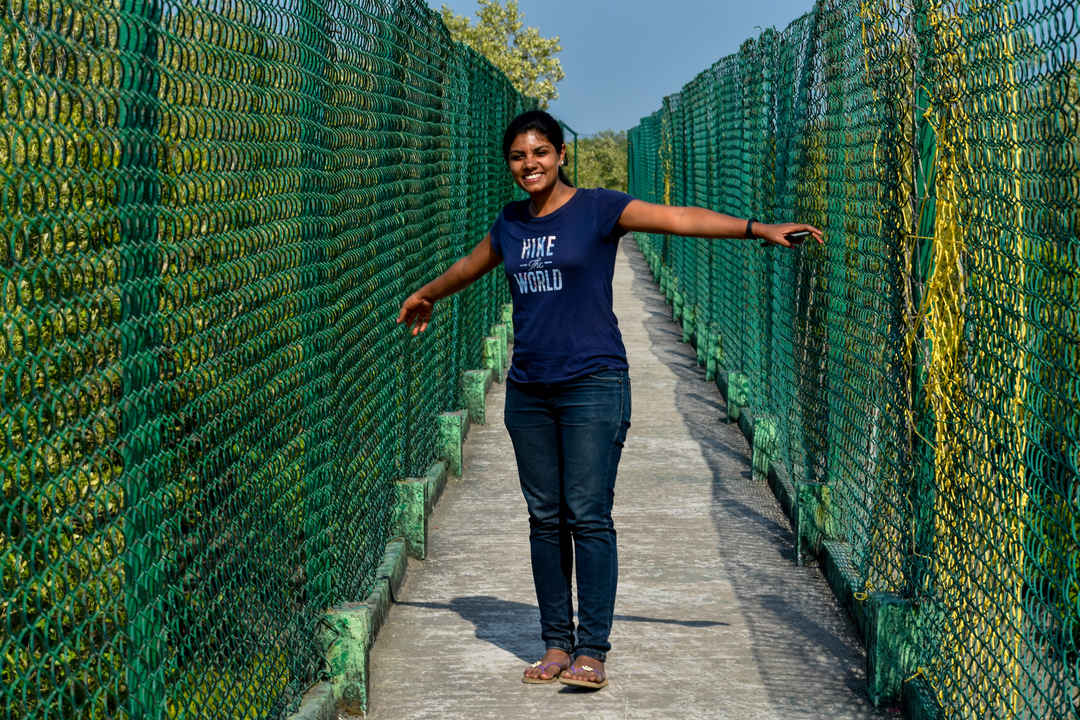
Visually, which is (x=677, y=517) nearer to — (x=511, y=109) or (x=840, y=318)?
(x=840, y=318)

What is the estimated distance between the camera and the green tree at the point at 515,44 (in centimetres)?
6331

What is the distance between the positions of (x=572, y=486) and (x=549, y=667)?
0.71 meters

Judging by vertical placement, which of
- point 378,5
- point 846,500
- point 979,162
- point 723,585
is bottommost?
point 723,585

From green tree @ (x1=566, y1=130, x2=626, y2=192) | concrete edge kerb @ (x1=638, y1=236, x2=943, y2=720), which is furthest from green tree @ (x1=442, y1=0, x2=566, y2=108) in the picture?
concrete edge kerb @ (x1=638, y1=236, x2=943, y2=720)

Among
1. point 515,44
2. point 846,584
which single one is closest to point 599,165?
point 515,44

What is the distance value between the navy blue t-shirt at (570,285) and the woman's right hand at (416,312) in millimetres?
792

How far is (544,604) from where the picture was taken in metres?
5.22

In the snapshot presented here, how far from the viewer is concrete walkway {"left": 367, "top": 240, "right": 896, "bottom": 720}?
5020mm

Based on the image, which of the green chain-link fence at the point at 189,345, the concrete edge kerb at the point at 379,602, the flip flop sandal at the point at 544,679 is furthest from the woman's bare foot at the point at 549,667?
the green chain-link fence at the point at 189,345

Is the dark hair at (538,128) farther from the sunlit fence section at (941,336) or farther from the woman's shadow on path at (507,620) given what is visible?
the woman's shadow on path at (507,620)

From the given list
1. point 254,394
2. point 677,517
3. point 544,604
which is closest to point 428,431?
point 677,517

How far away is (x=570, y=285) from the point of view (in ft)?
16.1

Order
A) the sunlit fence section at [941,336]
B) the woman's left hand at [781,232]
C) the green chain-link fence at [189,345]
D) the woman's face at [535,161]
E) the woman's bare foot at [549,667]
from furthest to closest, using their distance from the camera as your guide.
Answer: the woman's bare foot at [549,667] < the woman's face at [535,161] < the woman's left hand at [781,232] < the sunlit fence section at [941,336] < the green chain-link fence at [189,345]

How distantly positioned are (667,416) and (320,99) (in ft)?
20.3
